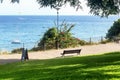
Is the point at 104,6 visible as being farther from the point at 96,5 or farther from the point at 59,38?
the point at 59,38

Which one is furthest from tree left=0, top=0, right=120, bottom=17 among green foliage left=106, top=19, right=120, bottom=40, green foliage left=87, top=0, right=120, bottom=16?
green foliage left=106, top=19, right=120, bottom=40

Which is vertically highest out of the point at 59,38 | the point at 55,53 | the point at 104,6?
the point at 104,6

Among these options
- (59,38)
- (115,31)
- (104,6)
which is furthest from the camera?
(115,31)

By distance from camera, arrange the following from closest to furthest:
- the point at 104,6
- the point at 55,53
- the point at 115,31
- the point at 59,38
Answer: the point at 104,6, the point at 55,53, the point at 59,38, the point at 115,31

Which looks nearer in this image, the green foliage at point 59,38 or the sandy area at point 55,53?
the sandy area at point 55,53

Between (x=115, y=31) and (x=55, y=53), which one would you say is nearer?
(x=55, y=53)

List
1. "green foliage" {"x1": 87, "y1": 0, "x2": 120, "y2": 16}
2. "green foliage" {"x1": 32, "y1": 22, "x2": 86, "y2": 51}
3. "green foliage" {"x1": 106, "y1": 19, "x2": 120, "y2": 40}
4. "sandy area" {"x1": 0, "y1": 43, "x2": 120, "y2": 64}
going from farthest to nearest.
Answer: "green foliage" {"x1": 106, "y1": 19, "x2": 120, "y2": 40}
"green foliage" {"x1": 32, "y1": 22, "x2": 86, "y2": 51}
"sandy area" {"x1": 0, "y1": 43, "x2": 120, "y2": 64}
"green foliage" {"x1": 87, "y1": 0, "x2": 120, "y2": 16}

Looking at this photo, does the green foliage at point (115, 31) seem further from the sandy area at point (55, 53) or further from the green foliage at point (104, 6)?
the green foliage at point (104, 6)

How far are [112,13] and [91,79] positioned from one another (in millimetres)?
10704

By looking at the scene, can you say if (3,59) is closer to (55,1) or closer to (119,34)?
(55,1)

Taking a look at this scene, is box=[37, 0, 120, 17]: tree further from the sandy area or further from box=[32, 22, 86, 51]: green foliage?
box=[32, 22, 86, 51]: green foliage

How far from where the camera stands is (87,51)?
35.3 meters

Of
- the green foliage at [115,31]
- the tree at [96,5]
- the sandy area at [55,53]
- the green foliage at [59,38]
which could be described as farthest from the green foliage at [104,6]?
the green foliage at [115,31]

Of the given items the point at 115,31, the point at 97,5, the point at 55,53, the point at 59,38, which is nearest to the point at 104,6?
the point at 97,5
